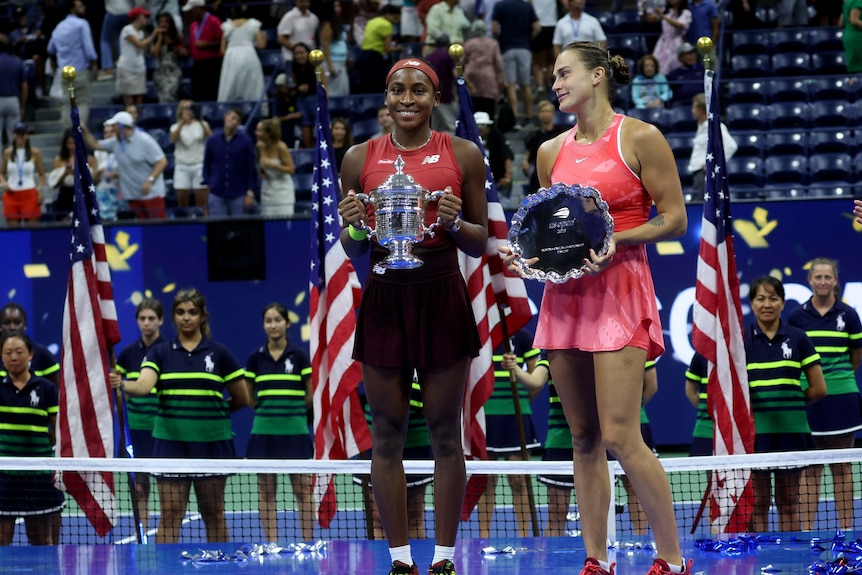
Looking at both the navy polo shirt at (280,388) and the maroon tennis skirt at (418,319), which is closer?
the maroon tennis skirt at (418,319)

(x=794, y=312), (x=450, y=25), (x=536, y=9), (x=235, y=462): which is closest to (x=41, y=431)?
(x=235, y=462)

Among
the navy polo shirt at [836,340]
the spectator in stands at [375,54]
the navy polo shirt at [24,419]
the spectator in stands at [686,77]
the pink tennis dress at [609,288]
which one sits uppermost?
the spectator in stands at [375,54]

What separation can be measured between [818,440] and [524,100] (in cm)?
661

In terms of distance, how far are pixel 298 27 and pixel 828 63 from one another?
237 inches

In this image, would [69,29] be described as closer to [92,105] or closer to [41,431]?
[92,105]

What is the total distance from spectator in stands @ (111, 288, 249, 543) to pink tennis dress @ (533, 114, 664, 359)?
417cm

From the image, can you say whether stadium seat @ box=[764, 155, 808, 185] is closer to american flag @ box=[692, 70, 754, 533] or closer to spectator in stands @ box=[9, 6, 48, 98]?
american flag @ box=[692, 70, 754, 533]

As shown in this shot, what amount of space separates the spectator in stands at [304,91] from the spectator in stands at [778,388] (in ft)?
22.3

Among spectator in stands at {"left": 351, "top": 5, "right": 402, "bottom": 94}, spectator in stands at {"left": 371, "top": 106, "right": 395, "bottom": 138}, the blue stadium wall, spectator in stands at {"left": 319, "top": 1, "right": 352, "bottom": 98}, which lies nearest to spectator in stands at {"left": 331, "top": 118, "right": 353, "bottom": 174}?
spectator in stands at {"left": 371, "top": 106, "right": 395, "bottom": 138}

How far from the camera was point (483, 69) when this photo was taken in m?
14.1

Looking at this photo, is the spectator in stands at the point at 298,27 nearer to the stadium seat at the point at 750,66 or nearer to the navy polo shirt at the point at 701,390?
the stadium seat at the point at 750,66

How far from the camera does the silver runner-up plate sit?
16.1 ft

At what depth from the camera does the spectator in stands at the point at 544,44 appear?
1566 centimetres

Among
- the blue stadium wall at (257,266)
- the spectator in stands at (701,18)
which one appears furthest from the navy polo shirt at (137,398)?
the spectator in stands at (701,18)
